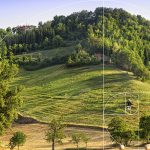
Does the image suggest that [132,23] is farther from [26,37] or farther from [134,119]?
[134,119]

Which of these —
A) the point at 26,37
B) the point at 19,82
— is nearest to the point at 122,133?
the point at 19,82

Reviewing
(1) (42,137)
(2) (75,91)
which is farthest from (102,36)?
(1) (42,137)

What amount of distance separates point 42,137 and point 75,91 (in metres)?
17.1

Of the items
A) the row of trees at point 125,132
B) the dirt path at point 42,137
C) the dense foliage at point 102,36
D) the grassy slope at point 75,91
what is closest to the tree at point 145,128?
the row of trees at point 125,132

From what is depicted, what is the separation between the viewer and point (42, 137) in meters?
44.2

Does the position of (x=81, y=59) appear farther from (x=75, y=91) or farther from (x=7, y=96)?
(x=7, y=96)

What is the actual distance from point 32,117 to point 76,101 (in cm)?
705

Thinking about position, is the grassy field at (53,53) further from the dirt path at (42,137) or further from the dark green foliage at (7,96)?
the dark green foliage at (7,96)

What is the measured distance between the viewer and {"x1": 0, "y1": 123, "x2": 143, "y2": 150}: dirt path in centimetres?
3934

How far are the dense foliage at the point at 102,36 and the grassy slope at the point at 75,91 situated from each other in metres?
3.13

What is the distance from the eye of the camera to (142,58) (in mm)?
73500

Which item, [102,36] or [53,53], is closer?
[102,36]

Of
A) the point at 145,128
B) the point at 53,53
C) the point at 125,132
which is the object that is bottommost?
the point at 125,132

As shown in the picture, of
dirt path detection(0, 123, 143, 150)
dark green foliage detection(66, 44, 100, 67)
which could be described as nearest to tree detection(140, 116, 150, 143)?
dirt path detection(0, 123, 143, 150)
